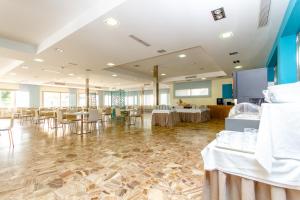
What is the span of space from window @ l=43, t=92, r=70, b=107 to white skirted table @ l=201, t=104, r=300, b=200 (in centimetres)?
1643

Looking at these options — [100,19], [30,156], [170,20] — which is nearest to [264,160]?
[170,20]

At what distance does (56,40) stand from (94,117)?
10.3ft

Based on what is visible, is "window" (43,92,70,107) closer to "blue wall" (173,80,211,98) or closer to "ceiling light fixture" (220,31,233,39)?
"blue wall" (173,80,211,98)

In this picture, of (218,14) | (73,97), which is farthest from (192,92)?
(73,97)

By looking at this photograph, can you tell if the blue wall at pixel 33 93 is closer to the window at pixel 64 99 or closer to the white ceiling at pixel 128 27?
the window at pixel 64 99

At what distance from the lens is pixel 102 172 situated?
2408mm

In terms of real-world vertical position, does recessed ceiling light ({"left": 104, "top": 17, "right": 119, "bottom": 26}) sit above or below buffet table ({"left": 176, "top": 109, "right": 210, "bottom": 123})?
above

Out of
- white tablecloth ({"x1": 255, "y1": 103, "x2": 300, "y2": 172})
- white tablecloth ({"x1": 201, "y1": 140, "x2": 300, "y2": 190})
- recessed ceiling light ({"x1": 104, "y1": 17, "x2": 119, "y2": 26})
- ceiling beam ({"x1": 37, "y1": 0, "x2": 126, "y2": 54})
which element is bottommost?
white tablecloth ({"x1": 201, "y1": 140, "x2": 300, "y2": 190})

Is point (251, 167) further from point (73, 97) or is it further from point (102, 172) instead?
point (73, 97)

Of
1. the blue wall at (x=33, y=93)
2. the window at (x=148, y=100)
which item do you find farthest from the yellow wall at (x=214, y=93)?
the blue wall at (x=33, y=93)

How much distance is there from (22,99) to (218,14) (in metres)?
15.4

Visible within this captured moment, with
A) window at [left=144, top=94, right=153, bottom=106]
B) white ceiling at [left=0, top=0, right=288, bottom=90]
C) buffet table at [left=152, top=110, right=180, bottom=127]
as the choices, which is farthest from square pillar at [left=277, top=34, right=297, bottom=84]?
window at [left=144, top=94, right=153, bottom=106]

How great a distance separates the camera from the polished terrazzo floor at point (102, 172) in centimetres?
185

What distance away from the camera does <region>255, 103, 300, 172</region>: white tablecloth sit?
2.80ft
